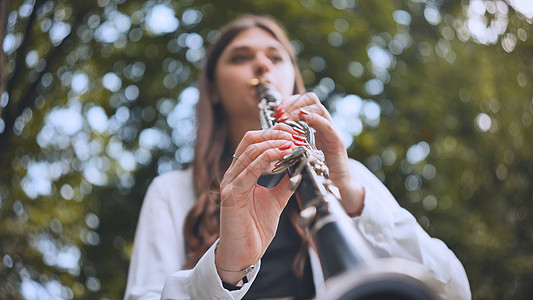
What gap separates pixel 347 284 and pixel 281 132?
24.0 inches

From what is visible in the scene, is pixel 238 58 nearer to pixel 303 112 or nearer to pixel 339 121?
pixel 303 112

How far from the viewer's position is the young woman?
133 centimetres

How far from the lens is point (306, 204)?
1060 millimetres

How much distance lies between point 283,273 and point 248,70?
0.82 m

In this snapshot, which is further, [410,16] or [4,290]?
[410,16]

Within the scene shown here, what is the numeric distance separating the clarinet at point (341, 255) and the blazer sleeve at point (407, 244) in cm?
53

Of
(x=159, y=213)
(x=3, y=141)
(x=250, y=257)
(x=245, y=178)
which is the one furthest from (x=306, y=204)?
(x=3, y=141)

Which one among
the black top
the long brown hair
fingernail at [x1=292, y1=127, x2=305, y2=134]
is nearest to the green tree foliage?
the long brown hair

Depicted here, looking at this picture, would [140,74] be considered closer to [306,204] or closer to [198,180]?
[198,180]

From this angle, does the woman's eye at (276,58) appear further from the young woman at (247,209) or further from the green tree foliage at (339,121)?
the green tree foliage at (339,121)

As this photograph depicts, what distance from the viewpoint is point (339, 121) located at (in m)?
3.32

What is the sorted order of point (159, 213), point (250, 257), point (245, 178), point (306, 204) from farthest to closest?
point (159, 213) < point (250, 257) < point (245, 178) < point (306, 204)

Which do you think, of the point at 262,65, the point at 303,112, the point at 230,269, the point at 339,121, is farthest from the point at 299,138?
the point at 339,121

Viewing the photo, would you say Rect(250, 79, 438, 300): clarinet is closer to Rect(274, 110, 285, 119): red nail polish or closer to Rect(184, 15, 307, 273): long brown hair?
Rect(274, 110, 285, 119): red nail polish
